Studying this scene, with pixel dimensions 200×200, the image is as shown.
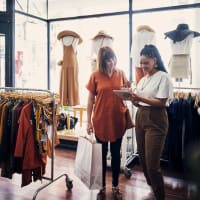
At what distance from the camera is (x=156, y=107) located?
2312 millimetres

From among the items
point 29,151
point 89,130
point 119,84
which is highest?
point 119,84

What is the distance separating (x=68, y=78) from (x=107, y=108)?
58.8 inches

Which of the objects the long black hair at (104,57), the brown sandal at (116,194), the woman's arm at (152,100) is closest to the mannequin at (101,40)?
the long black hair at (104,57)

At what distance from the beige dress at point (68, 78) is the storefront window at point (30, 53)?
0.89m

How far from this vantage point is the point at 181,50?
3305mm

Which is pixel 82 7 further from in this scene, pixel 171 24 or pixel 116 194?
pixel 116 194

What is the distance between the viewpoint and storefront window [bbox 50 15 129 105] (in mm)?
4109

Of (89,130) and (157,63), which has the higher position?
(157,63)

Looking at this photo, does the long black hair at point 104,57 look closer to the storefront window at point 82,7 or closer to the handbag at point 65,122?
the storefront window at point 82,7

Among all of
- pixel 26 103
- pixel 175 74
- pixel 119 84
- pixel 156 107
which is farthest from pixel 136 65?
pixel 26 103

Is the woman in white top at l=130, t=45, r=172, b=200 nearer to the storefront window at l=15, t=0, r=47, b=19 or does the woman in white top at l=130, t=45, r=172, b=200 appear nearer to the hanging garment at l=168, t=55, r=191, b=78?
the hanging garment at l=168, t=55, r=191, b=78

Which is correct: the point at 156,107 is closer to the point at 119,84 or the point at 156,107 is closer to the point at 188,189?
the point at 119,84

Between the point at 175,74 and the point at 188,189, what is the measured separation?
1.35 m

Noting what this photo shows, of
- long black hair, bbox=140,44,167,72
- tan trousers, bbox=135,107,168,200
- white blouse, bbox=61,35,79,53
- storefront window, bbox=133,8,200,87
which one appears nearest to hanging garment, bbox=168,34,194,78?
storefront window, bbox=133,8,200,87
